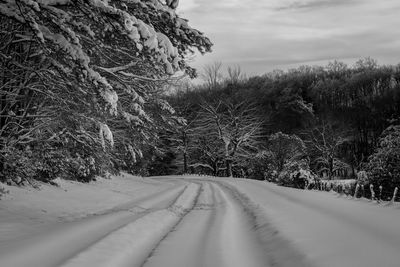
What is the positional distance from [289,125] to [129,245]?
69448mm

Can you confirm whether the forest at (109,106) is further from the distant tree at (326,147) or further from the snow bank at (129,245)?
the snow bank at (129,245)

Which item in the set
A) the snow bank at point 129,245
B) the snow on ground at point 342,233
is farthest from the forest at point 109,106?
the snow on ground at point 342,233

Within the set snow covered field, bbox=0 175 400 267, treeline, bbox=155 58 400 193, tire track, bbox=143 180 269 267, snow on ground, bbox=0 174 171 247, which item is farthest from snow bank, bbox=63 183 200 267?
treeline, bbox=155 58 400 193

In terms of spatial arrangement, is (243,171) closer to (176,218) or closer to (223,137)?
(223,137)

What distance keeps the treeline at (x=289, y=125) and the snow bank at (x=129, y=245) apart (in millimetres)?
14855

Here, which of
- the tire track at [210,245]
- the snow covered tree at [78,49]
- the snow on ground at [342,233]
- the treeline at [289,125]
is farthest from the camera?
the treeline at [289,125]

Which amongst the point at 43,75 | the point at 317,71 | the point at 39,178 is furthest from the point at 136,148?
the point at 317,71

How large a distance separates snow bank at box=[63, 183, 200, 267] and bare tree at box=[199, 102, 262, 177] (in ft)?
135

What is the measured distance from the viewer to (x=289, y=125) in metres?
74.2

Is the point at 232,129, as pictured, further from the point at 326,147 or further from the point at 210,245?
the point at 210,245

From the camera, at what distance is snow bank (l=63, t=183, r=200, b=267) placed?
5.55 meters

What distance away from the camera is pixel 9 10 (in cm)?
721

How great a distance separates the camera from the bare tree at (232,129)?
51500mm

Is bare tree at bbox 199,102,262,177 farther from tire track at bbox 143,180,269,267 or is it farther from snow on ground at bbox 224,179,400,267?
snow on ground at bbox 224,179,400,267
